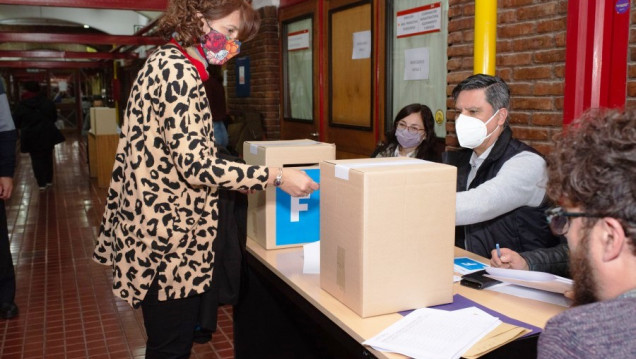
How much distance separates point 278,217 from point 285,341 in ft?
2.40

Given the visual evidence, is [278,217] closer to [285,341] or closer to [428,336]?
[285,341]

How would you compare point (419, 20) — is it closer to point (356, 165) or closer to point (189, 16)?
point (189, 16)

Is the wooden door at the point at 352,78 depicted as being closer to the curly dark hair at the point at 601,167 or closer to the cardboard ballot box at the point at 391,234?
the cardboard ballot box at the point at 391,234

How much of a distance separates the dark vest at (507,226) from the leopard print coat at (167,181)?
3.33ft

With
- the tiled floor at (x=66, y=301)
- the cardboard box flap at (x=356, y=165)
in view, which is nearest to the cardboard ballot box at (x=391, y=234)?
the cardboard box flap at (x=356, y=165)

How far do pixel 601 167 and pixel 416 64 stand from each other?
356cm

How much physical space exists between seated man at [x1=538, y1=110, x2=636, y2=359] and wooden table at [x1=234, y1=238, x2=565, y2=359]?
0.49 metres

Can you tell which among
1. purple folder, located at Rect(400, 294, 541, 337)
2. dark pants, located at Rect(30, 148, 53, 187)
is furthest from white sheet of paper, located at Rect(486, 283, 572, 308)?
dark pants, located at Rect(30, 148, 53, 187)

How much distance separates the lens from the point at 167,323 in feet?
6.18

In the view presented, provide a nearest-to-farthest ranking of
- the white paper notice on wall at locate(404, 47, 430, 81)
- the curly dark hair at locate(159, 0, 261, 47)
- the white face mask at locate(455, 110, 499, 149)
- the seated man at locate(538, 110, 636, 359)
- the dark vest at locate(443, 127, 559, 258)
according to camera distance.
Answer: the seated man at locate(538, 110, 636, 359)
the curly dark hair at locate(159, 0, 261, 47)
the dark vest at locate(443, 127, 559, 258)
the white face mask at locate(455, 110, 499, 149)
the white paper notice on wall at locate(404, 47, 430, 81)

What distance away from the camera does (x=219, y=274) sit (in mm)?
2004

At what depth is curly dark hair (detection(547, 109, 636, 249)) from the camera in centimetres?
97

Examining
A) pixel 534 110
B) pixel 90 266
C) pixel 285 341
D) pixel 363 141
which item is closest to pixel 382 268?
pixel 285 341

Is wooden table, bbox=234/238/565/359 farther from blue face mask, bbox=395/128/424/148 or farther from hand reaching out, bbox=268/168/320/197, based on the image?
blue face mask, bbox=395/128/424/148
